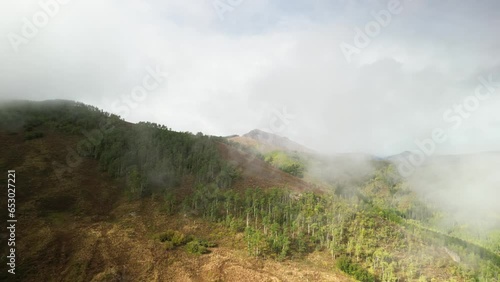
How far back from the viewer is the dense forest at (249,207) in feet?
74.0

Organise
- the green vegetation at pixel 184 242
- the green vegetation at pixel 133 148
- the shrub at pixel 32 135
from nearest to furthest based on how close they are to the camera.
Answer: the green vegetation at pixel 184 242
the green vegetation at pixel 133 148
the shrub at pixel 32 135

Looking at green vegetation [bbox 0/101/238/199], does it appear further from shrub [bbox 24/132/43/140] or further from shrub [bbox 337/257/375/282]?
shrub [bbox 337/257/375/282]

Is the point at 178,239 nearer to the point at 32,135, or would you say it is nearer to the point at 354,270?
the point at 354,270

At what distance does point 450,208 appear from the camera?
86062 mm

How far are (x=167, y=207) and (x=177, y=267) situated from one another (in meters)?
8.58

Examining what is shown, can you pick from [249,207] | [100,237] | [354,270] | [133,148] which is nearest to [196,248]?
[100,237]

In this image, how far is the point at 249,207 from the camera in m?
27.8

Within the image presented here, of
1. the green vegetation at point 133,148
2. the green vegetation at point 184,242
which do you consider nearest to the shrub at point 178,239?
the green vegetation at point 184,242

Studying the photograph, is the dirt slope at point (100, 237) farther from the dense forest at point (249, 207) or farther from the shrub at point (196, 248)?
the dense forest at point (249, 207)

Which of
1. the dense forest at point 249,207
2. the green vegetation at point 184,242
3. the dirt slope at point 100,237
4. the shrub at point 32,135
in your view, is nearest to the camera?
the dirt slope at point 100,237

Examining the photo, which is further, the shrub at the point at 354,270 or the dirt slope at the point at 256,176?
the dirt slope at the point at 256,176

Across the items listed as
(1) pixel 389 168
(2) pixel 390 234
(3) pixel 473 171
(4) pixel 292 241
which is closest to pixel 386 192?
(1) pixel 389 168

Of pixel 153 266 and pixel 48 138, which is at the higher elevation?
pixel 48 138

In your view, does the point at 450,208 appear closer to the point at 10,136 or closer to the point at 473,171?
the point at 473,171
